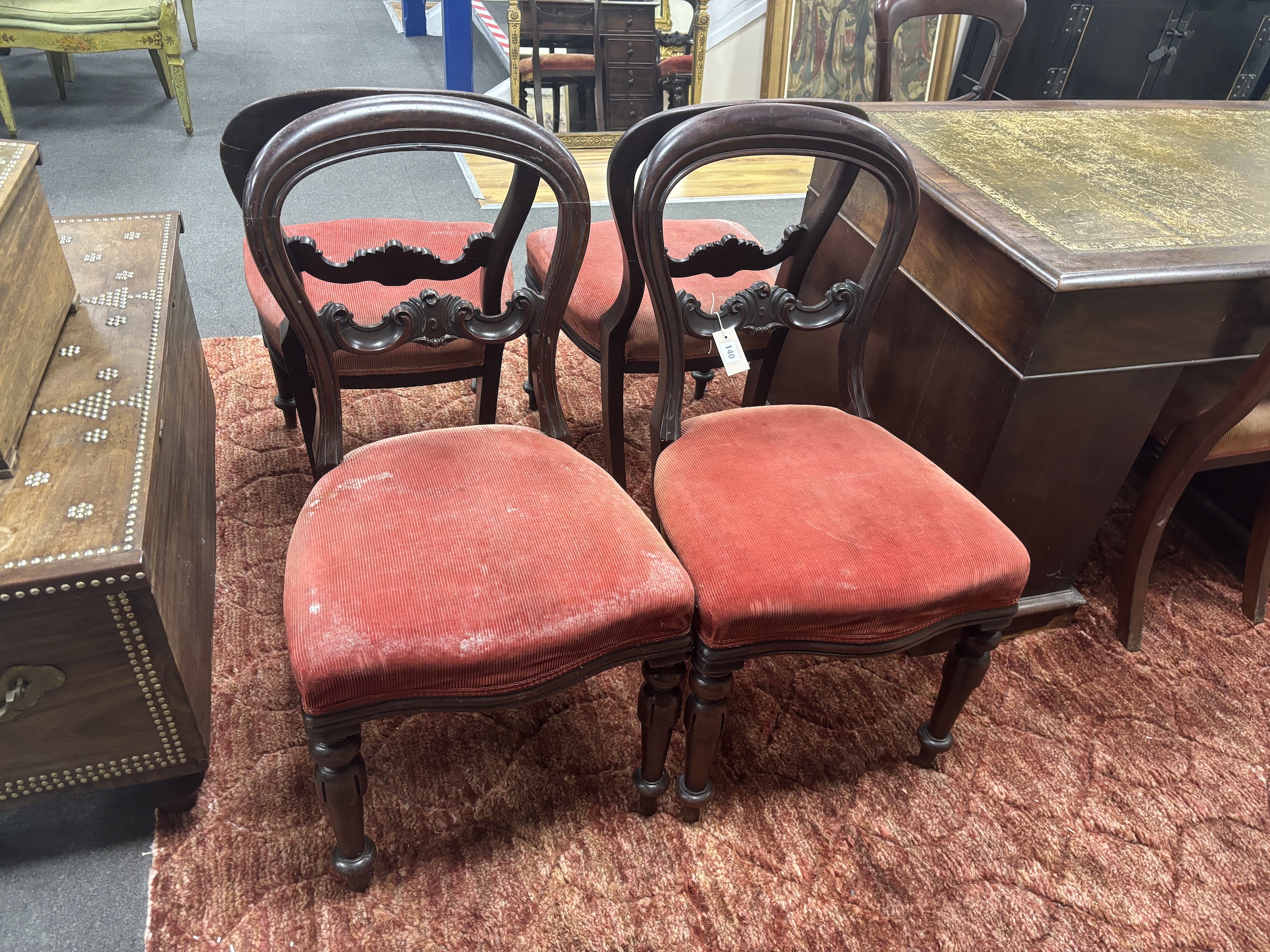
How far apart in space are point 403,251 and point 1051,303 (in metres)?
0.93

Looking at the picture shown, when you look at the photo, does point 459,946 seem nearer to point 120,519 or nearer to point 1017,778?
point 120,519

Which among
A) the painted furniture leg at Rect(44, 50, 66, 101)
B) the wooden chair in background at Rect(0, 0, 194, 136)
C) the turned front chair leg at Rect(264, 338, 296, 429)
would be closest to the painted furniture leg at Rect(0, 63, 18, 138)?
the wooden chair in background at Rect(0, 0, 194, 136)

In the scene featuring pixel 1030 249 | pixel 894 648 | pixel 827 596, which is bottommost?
pixel 894 648

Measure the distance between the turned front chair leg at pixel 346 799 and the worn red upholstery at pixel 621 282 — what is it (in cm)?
90

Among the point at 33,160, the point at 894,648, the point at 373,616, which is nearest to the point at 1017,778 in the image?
the point at 894,648

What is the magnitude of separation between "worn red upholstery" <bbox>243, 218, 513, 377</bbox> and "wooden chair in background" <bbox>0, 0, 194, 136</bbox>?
7.66 ft

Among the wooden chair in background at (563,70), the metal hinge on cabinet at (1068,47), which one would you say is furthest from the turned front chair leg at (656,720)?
the metal hinge on cabinet at (1068,47)

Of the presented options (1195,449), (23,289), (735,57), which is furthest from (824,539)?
(735,57)

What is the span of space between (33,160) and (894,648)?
4.85ft

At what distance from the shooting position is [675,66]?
3.67 meters

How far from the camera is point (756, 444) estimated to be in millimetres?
1299

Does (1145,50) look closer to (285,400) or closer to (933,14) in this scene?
(933,14)

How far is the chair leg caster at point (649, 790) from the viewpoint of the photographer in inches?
50.0

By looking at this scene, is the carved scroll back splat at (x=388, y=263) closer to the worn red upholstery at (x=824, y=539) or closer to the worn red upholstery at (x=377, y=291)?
the worn red upholstery at (x=377, y=291)
